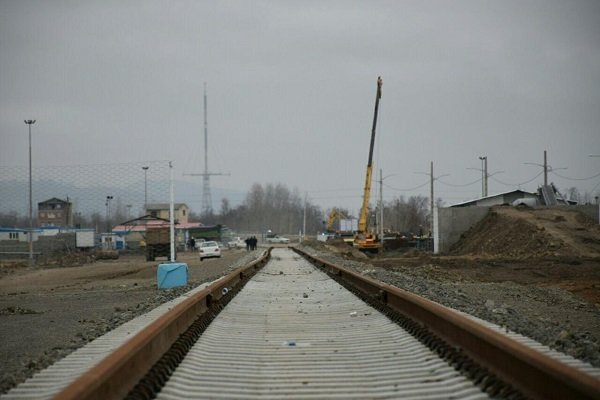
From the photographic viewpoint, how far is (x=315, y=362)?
6500 mm

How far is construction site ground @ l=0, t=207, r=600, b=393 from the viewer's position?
8.62 meters

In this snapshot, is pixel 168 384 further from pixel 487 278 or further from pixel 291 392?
pixel 487 278

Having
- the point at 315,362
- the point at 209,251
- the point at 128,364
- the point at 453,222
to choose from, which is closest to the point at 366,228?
the point at 453,222

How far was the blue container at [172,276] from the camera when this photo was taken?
67.5 feet

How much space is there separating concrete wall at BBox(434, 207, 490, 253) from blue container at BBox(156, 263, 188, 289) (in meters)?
40.2

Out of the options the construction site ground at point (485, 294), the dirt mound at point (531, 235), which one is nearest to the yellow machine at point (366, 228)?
the dirt mound at point (531, 235)

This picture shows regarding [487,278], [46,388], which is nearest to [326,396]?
[46,388]

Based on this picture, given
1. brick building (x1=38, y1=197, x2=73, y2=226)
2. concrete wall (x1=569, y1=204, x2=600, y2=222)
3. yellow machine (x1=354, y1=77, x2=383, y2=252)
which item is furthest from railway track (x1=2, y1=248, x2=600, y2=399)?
brick building (x1=38, y1=197, x2=73, y2=226)

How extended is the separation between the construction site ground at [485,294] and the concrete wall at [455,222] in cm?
216

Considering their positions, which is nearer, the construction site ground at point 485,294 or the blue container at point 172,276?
the construction site ground at point 485,294

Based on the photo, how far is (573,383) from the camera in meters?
3.89

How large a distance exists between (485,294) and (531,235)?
29.6 meters

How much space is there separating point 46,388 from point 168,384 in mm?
890

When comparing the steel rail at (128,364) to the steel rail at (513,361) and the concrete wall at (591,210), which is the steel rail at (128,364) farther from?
the concrete wall at (591,210)
